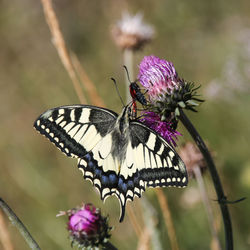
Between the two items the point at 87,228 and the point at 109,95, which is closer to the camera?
the point at 87,228

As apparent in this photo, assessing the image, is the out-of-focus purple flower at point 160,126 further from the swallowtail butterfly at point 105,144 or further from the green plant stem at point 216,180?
the green plant stem at point 216,180

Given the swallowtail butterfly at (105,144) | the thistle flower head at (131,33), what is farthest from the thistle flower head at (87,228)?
the thistle flower head at (131,33)

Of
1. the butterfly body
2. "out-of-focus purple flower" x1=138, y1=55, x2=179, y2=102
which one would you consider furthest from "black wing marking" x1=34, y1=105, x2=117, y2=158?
"out-of-focus purple flower" x1=138, y1=55, x2=179, y2=102

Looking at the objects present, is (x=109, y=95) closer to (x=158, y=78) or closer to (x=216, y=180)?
(x=158, y=78)

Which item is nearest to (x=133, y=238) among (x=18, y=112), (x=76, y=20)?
(x=18, y=112)

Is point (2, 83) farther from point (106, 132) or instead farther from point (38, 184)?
point (106, 132)

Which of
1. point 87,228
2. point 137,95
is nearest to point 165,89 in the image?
point 137,95
